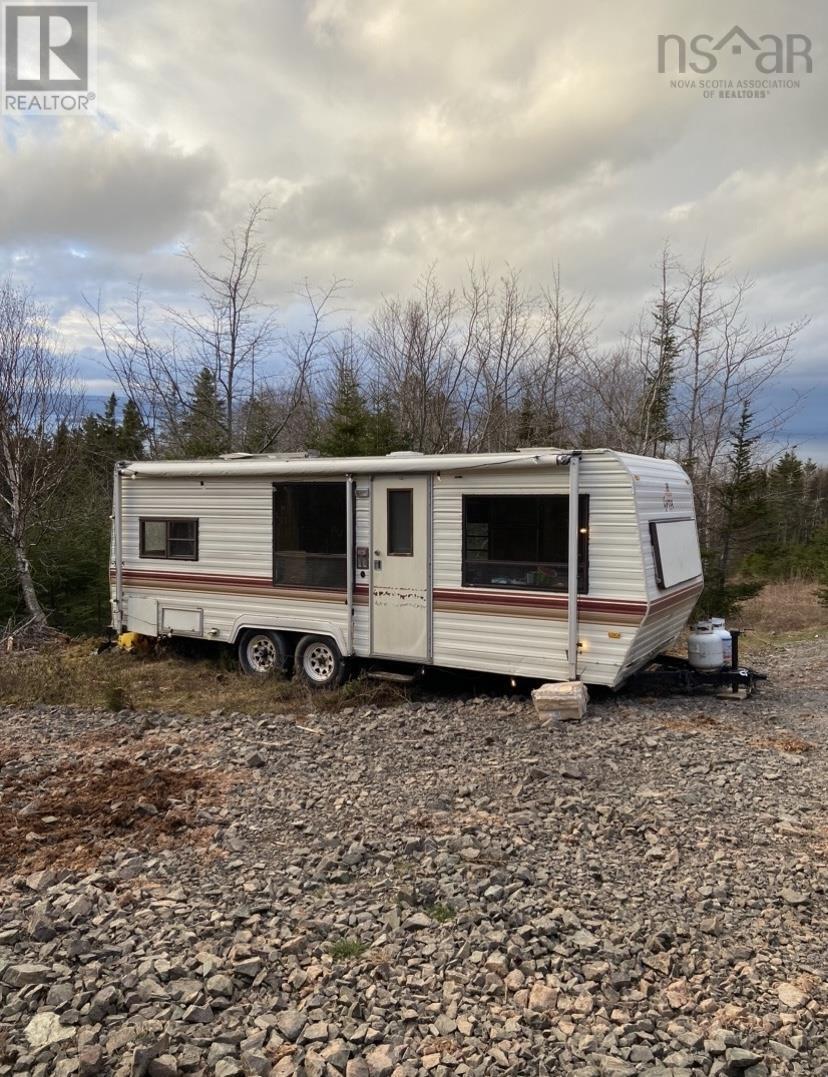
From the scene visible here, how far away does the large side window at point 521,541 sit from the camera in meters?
7.47

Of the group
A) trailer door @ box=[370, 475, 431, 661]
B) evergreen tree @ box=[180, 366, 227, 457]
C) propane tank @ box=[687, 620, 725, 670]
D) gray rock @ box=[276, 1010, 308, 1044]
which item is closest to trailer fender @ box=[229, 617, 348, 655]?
trailer door @ box=[370, 475, 431, 661]

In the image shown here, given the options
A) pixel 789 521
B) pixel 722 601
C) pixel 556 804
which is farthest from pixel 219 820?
pixel 789 521

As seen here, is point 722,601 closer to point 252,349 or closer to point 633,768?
point 633,768

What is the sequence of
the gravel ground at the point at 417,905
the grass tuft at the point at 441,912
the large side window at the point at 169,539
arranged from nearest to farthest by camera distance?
the gravel ground at the point at 417,905
the grass tuft at the point at 441,912
the large side window at the point at 169,539

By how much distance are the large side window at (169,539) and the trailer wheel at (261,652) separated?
131 cm

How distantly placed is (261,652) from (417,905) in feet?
19.5

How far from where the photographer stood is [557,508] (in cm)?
750

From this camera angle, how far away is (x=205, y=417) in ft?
52.8

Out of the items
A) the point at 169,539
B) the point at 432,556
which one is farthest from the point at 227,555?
the point at 432,556

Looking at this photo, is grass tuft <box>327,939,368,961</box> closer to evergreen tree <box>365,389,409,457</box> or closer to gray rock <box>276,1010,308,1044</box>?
gray rock <box>276,1010,308,1044</box>

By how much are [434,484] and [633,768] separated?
3650mm

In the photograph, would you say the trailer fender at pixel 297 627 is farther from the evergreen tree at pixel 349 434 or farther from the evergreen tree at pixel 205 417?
the evergreen tree at pixel 205 417

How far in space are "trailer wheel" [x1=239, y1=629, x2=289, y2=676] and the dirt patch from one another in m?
3.19

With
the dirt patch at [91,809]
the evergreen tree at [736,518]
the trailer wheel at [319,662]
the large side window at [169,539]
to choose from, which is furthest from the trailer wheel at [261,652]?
the evergreen tree at [736,518]
